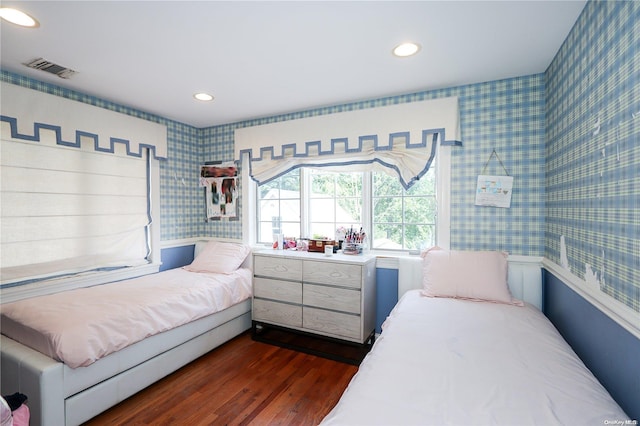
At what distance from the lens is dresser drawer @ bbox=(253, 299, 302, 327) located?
9.45ft

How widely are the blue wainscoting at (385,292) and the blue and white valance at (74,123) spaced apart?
107 inches

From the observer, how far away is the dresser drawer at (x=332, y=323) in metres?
2.62

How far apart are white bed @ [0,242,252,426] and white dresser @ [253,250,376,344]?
0.34 meters

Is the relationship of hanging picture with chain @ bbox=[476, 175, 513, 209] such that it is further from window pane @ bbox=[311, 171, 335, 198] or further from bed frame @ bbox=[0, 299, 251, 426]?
bed frame @ bbox=[0, 299, 251, 426]

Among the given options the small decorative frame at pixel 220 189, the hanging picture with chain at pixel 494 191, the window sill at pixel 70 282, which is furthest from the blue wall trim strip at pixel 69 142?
the hanging picture with chain at pixel 494 191

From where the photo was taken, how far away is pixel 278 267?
2.97 metres

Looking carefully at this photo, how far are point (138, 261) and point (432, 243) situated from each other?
3.03 meters

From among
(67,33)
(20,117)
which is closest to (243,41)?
(67,33)

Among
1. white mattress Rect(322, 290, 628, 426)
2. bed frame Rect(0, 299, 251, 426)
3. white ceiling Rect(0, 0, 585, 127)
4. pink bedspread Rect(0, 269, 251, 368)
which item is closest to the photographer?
white mattress Rect(322, 290, 628, 426)

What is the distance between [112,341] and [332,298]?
1.63 m

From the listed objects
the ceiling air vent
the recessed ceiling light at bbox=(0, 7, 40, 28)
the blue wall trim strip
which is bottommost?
the blue wall trim strip

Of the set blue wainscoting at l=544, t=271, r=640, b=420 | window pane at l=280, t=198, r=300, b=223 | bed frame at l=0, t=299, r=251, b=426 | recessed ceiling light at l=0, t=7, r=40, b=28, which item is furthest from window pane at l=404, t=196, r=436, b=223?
recessed ceiling light at l=0, t=7, r=40, b=28

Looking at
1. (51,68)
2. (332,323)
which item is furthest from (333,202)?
(51,68)

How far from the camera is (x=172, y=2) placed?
1534mm
